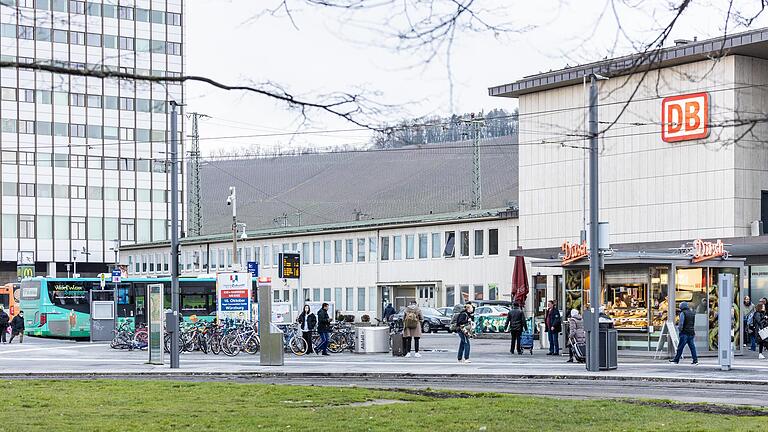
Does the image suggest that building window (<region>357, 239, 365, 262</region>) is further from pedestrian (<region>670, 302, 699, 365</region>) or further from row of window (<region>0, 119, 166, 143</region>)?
pedestrian (<region>670, 302, 699, 365</region>)

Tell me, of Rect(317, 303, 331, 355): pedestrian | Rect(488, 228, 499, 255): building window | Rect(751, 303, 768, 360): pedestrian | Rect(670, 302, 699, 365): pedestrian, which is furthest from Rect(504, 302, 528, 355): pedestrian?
Rect(488, 228, 499, 255): building window

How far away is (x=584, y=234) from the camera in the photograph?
122 ft

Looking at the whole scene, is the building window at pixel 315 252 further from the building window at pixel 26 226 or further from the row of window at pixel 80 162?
the building window at pixel 26 226

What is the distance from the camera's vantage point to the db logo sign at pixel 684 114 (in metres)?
50.6

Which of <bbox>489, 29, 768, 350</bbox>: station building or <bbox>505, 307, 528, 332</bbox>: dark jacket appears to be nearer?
<bbox>489, 29, 768, 350</bbox>: station building

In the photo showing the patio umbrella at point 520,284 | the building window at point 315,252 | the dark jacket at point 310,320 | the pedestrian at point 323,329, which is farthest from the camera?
the building window at point 315,252

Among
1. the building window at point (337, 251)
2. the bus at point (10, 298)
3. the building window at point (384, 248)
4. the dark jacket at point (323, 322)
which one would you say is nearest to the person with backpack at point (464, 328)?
the dark jacket at point (323, 322)

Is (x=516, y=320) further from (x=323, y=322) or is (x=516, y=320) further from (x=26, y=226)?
(x=26, y=226)

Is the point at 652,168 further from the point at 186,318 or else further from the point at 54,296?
the point at 54,296

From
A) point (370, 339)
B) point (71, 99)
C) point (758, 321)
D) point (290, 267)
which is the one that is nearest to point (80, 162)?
point (71, 99)

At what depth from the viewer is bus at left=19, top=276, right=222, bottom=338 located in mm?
57531

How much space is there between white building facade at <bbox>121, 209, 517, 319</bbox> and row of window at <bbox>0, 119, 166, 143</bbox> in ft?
49.5

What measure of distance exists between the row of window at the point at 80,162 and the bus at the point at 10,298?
28258mm

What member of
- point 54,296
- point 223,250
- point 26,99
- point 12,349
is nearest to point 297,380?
point 12,349
